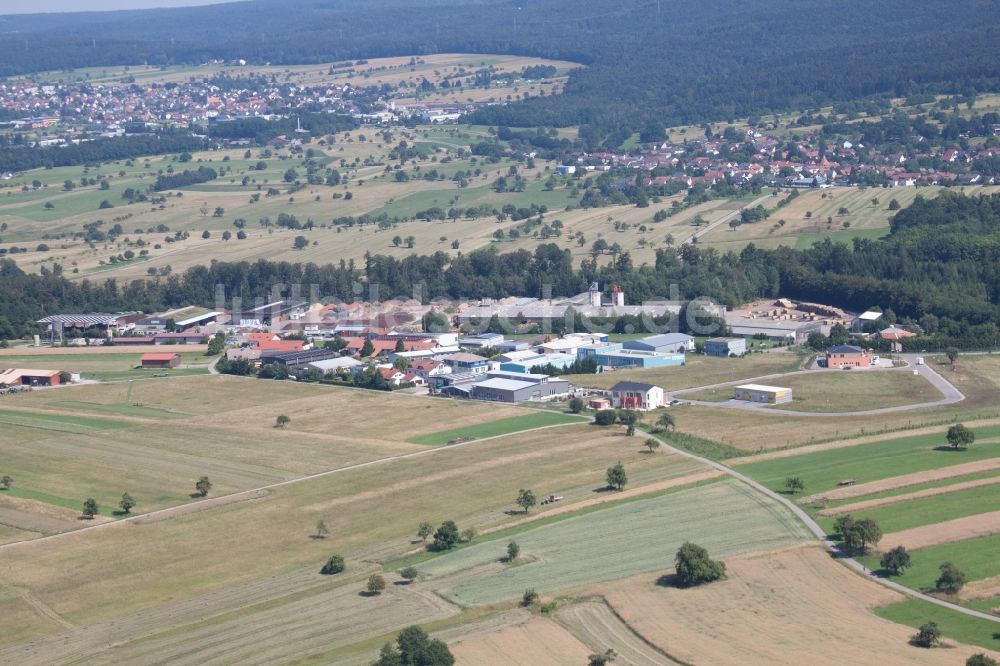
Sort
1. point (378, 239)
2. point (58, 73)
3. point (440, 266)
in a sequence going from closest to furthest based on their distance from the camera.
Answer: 1. point (440, 266)
2. point (378, 239)
3. point (58, 73)

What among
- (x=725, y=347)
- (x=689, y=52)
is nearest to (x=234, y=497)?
(x=725, y=347)

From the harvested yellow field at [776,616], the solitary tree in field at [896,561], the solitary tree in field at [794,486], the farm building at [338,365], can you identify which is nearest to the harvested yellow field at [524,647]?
the harvested yellow field at [776,616]

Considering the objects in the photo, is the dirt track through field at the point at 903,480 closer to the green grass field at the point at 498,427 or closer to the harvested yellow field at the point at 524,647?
the harvested yellow field at the point at 524,647

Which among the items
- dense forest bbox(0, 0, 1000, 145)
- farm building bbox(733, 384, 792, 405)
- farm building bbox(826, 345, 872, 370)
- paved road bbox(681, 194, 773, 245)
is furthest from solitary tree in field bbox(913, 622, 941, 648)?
dense forest bbox(0, 0, 1000, 145)

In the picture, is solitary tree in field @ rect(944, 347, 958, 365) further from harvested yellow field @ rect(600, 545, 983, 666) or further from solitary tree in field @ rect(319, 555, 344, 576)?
solitary tree in field @ rect(319, 555, 344, 576)

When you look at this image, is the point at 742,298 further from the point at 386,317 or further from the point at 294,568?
the point at 294,568

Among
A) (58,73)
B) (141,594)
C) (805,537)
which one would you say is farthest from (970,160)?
(58,73)

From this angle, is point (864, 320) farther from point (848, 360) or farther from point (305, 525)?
point (305, 525)
